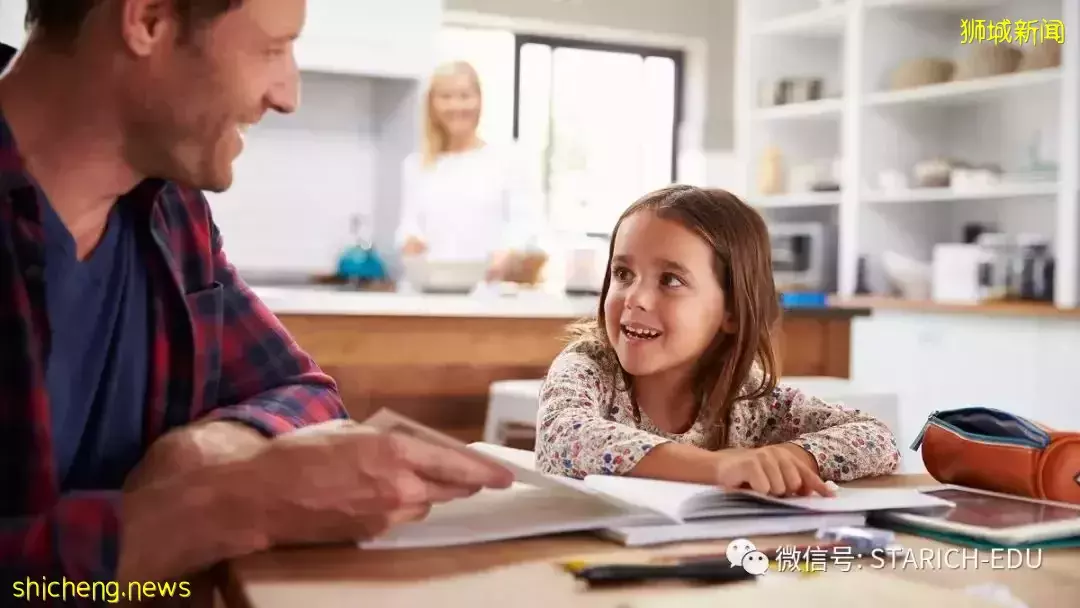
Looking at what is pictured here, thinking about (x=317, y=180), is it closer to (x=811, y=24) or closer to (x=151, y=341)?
(x=811, y=24)

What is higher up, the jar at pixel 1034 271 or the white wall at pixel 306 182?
the white wall at pixel 306 182

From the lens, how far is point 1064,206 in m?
3.95

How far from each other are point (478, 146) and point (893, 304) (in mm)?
1818

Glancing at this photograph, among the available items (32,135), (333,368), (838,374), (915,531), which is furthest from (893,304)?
(32,135)

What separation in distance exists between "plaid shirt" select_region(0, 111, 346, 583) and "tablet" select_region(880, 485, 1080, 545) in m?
0.52

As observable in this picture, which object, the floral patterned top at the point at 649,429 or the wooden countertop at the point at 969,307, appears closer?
the floral patterned top at the point at 649,429

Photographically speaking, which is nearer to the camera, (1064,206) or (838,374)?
(838,374)

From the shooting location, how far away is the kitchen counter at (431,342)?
8.02 feet

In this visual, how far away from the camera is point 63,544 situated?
649mm

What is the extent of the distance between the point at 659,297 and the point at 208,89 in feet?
2.36

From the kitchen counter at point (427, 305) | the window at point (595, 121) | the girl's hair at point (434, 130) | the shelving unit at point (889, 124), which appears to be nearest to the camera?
the kitchen counter at point (427, 305)

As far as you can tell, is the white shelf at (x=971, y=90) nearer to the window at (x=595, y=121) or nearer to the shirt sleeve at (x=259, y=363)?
the window at (x=595, y=121)

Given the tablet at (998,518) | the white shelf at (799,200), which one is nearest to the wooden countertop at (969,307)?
the white shelf at (799,200)

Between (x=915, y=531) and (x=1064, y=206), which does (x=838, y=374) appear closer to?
(x=1064, y=206)
